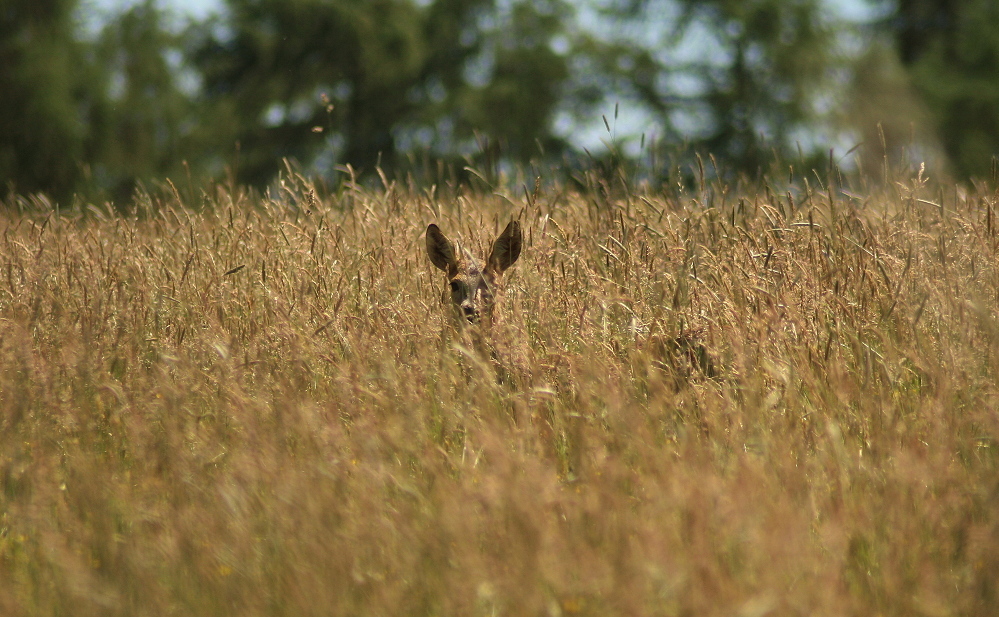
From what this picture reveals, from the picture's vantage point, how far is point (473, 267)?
5.23m

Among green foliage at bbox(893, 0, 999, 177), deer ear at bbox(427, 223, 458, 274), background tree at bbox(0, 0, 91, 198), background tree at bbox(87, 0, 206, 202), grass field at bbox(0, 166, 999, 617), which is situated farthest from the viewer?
green foliage at bbox(893, 0, 999, 177)

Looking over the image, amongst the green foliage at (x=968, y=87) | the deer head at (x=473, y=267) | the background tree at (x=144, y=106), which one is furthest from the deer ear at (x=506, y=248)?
the green foliage at (x=968, y=87)

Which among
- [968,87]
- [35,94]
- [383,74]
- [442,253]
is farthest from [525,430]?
[968,87]

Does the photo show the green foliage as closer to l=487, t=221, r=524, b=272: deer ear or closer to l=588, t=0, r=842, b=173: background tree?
l=588, t=0, r=842, b=173: background tree

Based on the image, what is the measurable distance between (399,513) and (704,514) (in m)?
0.94

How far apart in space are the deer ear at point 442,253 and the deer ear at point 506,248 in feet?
0.74

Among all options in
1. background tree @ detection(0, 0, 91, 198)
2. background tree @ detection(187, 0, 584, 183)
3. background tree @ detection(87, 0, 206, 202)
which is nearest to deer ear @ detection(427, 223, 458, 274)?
background tree @ detection(0, 0, 91, 198)

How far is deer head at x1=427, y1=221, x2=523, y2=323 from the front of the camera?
5074mm

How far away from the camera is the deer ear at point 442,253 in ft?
17.5

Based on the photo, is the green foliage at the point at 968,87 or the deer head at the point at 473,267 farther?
the green foliage at the point at 968,87

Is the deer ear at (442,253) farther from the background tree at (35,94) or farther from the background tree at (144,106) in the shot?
the background tree at (144,106)

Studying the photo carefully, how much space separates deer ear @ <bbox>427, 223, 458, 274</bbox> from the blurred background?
19562 mm

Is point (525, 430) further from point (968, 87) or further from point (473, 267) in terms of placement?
point (968, 87)

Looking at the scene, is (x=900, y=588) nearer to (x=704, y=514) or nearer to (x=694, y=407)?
(x=704, y=514)
